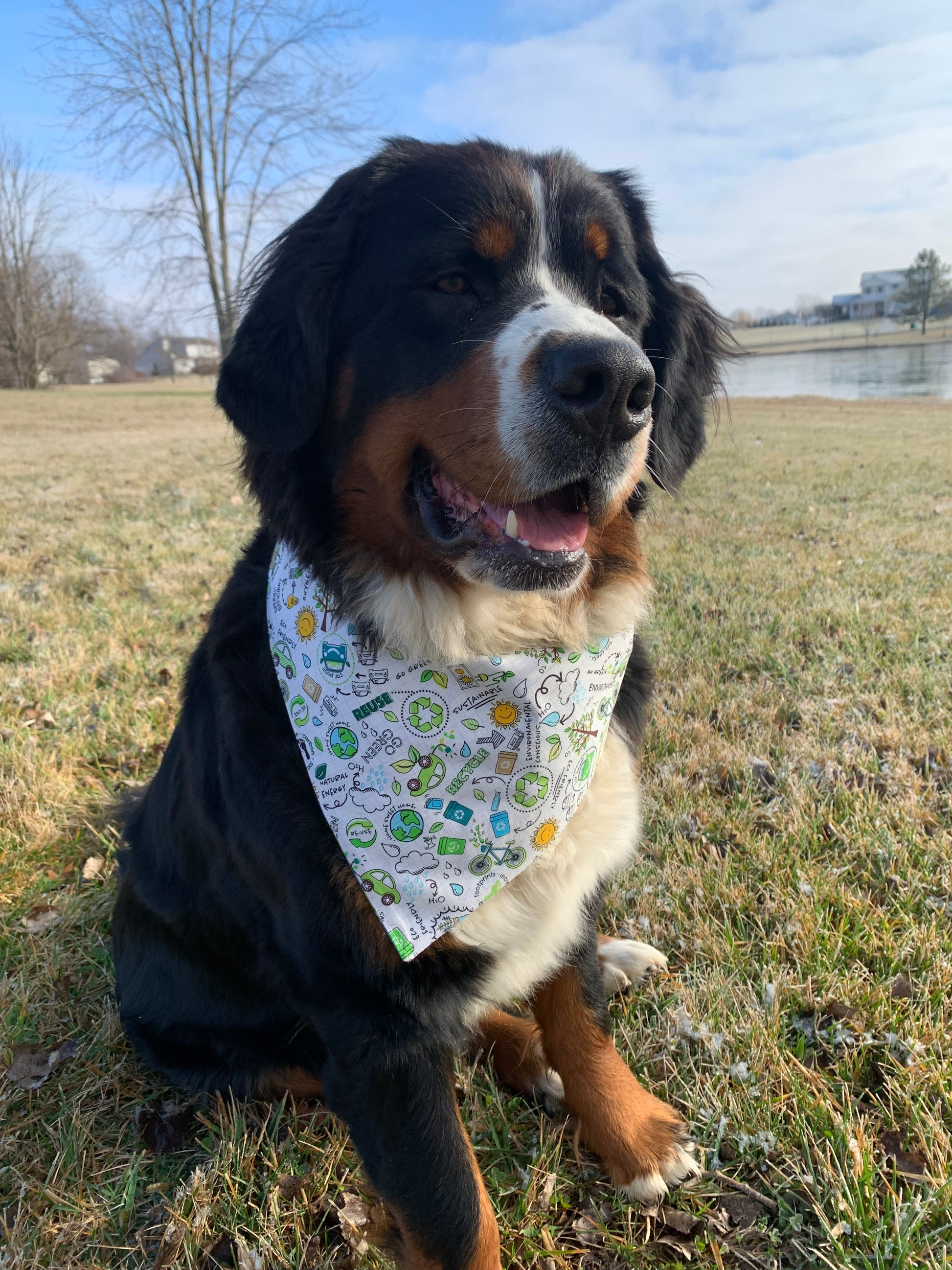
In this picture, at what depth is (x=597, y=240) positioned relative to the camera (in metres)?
2.10

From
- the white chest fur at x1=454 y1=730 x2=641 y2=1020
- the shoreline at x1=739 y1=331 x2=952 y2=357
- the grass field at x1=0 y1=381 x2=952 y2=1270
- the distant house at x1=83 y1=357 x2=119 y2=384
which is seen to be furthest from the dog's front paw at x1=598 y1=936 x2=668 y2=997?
the distant house at x1=83 y1=357 x2=119 y2=384

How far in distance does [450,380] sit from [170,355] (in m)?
91.2

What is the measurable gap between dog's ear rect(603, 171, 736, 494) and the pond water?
18214 mm

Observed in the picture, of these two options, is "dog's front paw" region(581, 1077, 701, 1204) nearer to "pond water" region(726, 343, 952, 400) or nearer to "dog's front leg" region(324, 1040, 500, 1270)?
"dog's front leg" region(324, 1040, 500, 1270)

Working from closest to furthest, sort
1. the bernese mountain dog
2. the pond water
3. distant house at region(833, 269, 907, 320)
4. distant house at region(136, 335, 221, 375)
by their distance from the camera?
the bernese mountain dog
the pond water
distant house at region(136, 335, 221, 375)
distant house at region(833, 269, 907, 320)

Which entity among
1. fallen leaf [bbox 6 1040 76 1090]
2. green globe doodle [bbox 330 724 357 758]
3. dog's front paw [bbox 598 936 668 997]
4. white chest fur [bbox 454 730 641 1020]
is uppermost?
green globe doodle [bbox 330 724 357 758]

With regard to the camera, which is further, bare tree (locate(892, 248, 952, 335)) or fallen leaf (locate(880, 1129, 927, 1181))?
bare tree (locate(892, 248, 952, 335))

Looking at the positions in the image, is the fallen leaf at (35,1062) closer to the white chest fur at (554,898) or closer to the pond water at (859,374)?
the white chest fur at (554,898)

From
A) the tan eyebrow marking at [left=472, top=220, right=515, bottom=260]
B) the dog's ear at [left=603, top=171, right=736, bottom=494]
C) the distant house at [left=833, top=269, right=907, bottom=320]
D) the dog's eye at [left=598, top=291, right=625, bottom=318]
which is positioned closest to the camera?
the tan eyebrow marking at [left=472, top=220, right=515, bottom=260]

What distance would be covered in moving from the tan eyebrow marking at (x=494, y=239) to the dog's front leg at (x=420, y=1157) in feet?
6.19

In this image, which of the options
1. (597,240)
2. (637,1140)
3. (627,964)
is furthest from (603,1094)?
(597,240)

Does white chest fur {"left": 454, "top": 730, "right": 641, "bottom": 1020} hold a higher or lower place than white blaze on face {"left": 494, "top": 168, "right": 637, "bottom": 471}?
lower

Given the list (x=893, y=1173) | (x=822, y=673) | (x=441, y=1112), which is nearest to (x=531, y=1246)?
(x=441, y=1112)

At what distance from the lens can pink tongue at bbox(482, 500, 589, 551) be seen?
183cm
